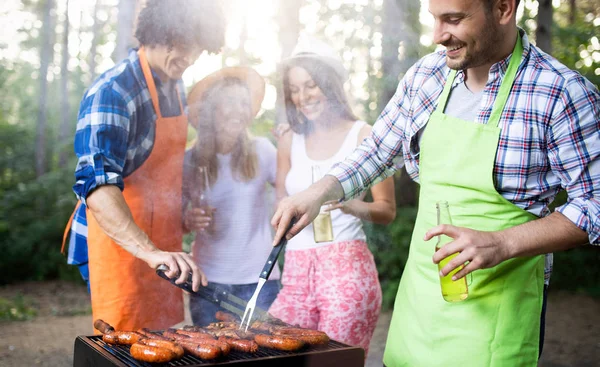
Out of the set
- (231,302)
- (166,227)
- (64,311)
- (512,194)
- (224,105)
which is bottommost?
(64,311)

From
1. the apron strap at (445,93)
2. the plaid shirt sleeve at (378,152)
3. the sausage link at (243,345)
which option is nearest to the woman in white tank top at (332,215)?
the plaid shirt sleeve at (378,152)

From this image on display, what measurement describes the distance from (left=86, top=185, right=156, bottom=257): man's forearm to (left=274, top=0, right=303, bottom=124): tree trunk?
1.11 m

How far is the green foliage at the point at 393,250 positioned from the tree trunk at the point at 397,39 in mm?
1362

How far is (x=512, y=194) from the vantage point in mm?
1761

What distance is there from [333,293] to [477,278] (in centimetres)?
90

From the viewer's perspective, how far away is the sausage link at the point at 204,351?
5.48 ft

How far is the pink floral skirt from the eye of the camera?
258 cm

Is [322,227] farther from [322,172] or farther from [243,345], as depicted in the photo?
[243,345]

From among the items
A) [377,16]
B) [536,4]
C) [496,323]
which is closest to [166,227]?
[496,323]

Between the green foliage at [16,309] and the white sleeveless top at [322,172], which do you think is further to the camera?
the green foliage at [16,309]

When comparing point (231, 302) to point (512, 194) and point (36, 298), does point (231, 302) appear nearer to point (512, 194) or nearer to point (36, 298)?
point (512, 194)

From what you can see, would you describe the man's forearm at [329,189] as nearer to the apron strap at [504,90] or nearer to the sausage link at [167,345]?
the apron strap at [504,90]

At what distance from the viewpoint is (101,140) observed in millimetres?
2232

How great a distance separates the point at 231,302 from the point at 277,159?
916 mm
